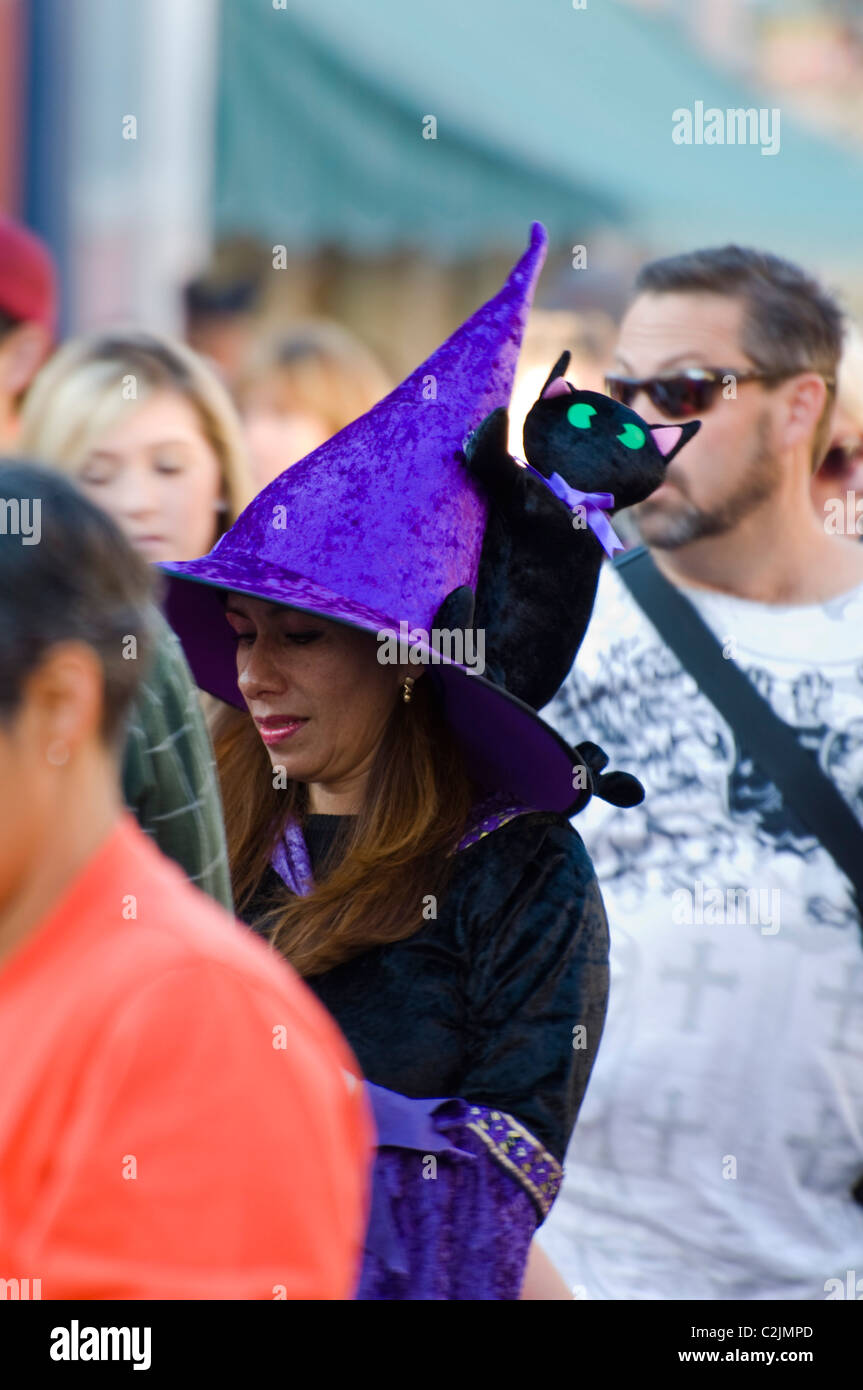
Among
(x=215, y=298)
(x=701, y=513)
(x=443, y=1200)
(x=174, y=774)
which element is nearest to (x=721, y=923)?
(x=701, y=513)

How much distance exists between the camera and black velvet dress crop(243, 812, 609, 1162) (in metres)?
2.26

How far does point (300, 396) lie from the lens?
5.04m

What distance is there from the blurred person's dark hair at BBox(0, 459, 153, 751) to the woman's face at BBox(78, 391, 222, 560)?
2.42 meters

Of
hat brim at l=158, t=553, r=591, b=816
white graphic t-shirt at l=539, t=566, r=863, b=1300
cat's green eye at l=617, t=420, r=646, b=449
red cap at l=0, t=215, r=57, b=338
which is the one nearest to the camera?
hat brim at l=158, t=553, r=591, b=816

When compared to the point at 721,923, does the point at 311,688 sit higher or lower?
higher

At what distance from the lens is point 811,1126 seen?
2.93 meters

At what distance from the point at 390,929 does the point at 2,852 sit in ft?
3.36

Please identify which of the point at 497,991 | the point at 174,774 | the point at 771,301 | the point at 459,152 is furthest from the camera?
the point at 459,152

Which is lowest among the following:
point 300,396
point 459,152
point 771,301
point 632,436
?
point 632,436

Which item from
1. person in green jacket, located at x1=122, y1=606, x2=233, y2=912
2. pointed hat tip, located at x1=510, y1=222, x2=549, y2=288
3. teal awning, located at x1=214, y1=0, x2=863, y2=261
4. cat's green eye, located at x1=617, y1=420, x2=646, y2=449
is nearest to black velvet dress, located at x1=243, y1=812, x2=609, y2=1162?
person in green jacket, located at x1=122, y1=606, x2=233, y2=912

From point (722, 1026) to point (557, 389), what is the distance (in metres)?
1.08

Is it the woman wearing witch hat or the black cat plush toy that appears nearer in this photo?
the woman wearing witch hat

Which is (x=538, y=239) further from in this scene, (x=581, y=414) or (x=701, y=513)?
(x=701, y=513)

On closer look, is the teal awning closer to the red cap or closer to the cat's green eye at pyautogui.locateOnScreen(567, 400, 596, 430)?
the red cap
